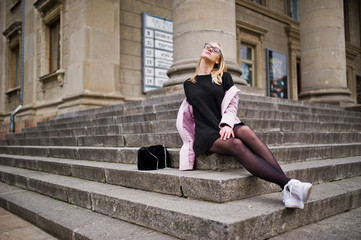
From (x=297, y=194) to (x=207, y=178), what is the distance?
76cm

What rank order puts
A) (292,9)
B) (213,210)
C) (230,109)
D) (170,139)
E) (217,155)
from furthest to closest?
(292,9) → (170,139) → (230,109) → (217,155) → (213,210)

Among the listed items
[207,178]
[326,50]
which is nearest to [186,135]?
[207,178]

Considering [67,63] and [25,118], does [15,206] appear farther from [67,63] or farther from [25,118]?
[25,118]

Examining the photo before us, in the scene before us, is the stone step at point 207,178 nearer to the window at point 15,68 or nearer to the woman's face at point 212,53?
the woman's face at point 212,53

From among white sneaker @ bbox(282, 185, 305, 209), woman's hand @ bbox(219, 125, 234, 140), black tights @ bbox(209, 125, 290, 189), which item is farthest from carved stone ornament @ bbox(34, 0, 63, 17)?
white sneaker @ bbox(282, 185, 305, 209)

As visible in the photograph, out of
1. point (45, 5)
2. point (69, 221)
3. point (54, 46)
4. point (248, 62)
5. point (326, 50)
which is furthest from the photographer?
point (248, 62)

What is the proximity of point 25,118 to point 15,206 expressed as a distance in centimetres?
1023

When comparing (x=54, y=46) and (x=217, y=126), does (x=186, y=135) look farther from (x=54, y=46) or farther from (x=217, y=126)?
(x=54, y=46)

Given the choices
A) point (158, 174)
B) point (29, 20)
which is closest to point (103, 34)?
point (29, 20)

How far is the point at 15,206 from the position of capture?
4258mm

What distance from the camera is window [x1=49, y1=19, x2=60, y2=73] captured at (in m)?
12.8

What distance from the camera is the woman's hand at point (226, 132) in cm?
322

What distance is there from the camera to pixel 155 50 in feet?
40.2

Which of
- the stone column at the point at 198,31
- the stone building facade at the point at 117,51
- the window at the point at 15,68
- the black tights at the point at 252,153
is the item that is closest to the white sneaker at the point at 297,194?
the black tights at the point at 252,153
